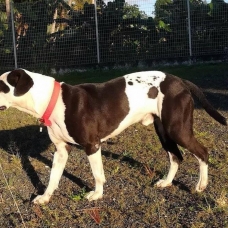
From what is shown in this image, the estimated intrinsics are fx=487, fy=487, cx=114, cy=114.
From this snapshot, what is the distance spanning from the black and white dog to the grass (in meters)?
0.18

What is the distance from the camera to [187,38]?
14547 mm

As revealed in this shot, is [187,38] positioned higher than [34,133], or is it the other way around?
[187,38]

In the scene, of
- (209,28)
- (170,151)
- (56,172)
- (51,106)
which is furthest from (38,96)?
(209,28)

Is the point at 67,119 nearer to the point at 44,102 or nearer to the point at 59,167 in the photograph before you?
the point at 44,102

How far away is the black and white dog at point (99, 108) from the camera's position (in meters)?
5.00

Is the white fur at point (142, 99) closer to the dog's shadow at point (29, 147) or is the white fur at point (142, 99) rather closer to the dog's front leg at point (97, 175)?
the dog's front leg at point (97, 175)

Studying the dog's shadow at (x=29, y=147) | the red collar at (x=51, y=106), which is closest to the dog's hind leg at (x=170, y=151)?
the dog's shadow at (x=29, y=147)

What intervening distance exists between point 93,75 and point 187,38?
9.98 feet

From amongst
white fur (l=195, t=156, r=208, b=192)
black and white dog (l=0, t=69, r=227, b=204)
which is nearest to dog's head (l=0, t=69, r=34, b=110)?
black and white dog (l=0, t=69, r=227, b=204)

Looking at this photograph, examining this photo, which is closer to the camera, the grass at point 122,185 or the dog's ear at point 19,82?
the grass at point 122,185

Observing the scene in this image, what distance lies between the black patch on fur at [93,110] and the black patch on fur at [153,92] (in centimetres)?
26

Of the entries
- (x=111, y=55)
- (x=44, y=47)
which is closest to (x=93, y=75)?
(x=111, y=55)

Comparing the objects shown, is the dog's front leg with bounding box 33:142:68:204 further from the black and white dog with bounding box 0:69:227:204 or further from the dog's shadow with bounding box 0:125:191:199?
the dog's shadow with bounding box 0:125:191:199

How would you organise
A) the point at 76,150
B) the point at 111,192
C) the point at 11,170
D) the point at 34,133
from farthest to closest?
1. the point at 34,133
2. the point at 76,150
3. the point at 11,170
4. the point at 111,192
